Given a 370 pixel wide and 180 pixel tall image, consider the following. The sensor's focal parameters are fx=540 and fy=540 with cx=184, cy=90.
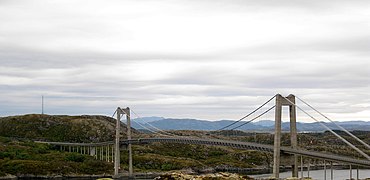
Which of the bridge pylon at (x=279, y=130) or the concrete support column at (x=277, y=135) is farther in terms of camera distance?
the bridge pylon at (x=279, y=130)

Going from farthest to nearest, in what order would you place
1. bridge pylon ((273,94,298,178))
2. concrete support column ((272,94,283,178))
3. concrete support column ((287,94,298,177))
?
concrete support column ((287,94,298,177)) → bridge pylon ((273,94,298,178)) → concrete support column ((272,94,283,178))

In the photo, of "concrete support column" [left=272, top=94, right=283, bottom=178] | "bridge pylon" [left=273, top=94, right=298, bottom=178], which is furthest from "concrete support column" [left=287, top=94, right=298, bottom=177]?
"concrete support column" [left=272, top=94, right=283, bottom=178]

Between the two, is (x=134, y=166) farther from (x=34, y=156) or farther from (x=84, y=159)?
(x=34, y=156)

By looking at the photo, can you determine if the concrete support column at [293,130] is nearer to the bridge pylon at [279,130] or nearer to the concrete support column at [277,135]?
the bridge pylon at [279,130]

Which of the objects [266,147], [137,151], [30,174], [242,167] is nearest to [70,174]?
[30,174]

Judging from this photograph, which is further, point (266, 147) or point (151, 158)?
point (151, 158)

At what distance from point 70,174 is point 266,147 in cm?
7983

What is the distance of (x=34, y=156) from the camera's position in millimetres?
169375

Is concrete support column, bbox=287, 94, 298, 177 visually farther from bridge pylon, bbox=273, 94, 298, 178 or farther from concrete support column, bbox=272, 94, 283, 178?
concrete support column, bbox=272, 94, 283, 178

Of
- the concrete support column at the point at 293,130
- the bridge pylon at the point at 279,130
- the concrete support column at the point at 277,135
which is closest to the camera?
the concrete support column at the point at 277,135

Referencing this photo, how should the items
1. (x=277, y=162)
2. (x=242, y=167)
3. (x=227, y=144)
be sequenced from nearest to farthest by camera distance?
(x=277, y=162) → (x=227, y=144) → (x=242, y=167)

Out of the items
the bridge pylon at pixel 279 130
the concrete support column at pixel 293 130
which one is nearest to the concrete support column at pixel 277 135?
the bridge pylon at pixel 279 130

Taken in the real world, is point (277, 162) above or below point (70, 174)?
above

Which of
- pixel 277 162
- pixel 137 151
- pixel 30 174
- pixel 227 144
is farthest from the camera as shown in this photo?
pixel 137 151
